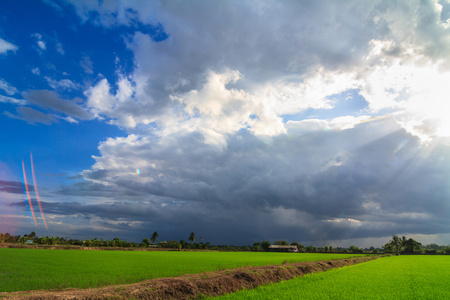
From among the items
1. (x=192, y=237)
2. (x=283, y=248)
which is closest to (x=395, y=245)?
(x=283, y=248)

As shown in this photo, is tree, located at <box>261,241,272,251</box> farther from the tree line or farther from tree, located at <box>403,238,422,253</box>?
tree, located at <box>403,238,422,253</box>

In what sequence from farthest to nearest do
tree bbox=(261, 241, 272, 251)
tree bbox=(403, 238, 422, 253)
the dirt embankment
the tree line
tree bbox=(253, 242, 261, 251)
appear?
1. tree bbox=(253, 242, 261, 251)
2. tree bbox=(261, 241, 272, 251)
3. tree bbox=(403, 238, 422, 253)
4. the tree line
5. the dirt embankment

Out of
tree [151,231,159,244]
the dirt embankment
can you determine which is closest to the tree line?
tree [151,231,159,244]

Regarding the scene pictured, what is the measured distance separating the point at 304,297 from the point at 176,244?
4571 inches

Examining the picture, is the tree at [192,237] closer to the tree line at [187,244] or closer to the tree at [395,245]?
the tree line at [187,244]

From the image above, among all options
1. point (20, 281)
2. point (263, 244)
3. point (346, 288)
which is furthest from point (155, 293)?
point (263, 244)

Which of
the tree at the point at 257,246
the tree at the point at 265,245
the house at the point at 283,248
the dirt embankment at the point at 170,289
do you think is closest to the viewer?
the dirt embankment at the point at 170,289

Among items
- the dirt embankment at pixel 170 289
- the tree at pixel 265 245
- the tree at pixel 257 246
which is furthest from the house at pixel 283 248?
the dirt embankment at pixel 170 289

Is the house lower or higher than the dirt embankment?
lower

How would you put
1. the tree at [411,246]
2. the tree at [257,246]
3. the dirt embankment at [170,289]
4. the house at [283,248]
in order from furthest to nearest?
the tree at [257,246] → the tree at [411,246] → the house at [283,248] → the dirt embankment at [170,289]

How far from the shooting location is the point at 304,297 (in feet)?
44.5

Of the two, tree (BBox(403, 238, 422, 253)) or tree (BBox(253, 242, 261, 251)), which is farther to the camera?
tree (BBox(253, 242, 261, 251))

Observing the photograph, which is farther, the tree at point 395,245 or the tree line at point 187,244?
the tree at point 395,245

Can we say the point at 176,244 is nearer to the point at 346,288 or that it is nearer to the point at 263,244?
the point at 263,244
